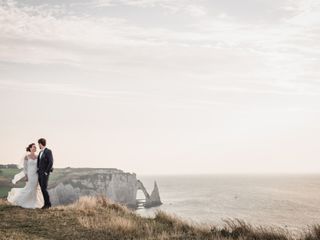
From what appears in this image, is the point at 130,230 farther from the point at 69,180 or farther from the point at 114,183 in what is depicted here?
the point at 114,183

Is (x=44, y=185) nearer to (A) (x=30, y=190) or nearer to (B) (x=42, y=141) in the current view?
(A) (x=30, y=190)

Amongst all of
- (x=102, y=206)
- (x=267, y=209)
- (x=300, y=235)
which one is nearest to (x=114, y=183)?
(x=267, y=209)

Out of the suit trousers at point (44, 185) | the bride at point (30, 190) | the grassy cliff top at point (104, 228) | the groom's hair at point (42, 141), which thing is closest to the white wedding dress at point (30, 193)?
the bride at point (30, 190)

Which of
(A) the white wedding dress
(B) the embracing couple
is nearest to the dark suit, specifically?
(B) the embracing couple

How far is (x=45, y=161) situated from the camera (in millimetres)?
16141

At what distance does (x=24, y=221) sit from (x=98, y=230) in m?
2.40

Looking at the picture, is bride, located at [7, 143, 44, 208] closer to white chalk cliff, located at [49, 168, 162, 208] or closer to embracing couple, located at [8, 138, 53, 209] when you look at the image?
embracing couple, located at [8, 138, 53, 209]

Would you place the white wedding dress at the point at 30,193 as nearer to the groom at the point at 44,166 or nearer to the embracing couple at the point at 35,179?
the embracing couple at the point at 35,179

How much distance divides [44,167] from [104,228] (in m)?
4.73

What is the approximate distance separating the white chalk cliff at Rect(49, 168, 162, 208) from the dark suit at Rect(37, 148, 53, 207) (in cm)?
6811

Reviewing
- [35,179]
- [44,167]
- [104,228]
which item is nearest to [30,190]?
[35,179]

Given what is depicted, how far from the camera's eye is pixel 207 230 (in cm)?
1301

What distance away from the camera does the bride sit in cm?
1631

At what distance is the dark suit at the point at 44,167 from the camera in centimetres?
1608
